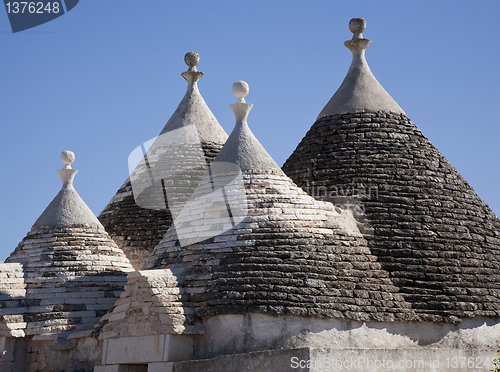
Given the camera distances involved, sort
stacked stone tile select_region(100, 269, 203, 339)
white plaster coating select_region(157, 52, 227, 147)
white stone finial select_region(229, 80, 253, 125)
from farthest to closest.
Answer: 1. white plaster coating select_region(157, 52, 227, 147)
2. white stone finial select_region(229, 80, 253, 125)
3. stacked stone tile select_region(100, 269, 203, 339)

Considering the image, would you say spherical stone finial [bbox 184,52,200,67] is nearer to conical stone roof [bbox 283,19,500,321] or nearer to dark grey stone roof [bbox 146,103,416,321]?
conical stone roof [bbox 283,19,500,321]

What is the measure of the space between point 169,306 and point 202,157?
22.5 feet

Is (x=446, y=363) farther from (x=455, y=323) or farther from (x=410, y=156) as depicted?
(x=410, y=156)

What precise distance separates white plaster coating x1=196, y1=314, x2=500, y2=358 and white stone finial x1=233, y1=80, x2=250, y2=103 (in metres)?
4.48

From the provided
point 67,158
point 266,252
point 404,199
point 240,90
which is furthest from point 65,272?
point 404,199

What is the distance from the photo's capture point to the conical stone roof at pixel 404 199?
14.3 m

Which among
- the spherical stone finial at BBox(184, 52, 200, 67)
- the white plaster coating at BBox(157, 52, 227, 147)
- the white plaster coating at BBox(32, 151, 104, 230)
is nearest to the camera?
the white plaster coating at BBox(32, 151, 104, 230)

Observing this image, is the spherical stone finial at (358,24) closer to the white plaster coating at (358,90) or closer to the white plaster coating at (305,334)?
the white plaster coating at (358,90)

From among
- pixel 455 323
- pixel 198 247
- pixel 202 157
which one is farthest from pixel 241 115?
pixel 455 323

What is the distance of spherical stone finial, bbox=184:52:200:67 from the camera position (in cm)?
2041

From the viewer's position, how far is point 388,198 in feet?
49.9

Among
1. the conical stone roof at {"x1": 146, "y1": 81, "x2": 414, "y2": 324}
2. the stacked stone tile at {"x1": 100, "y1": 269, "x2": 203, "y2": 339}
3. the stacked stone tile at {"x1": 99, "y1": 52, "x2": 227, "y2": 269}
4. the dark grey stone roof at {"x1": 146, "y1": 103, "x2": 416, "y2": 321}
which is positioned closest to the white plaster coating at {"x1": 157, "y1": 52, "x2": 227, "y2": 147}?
the stacked stone tile at {"x1": 99, "y1": 52, "x2": 227, "y2": 269}

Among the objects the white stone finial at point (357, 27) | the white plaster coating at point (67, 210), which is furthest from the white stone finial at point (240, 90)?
the white plaster coating at point (67, 210)

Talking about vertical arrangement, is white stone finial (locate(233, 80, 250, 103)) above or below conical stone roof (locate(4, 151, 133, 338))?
above
